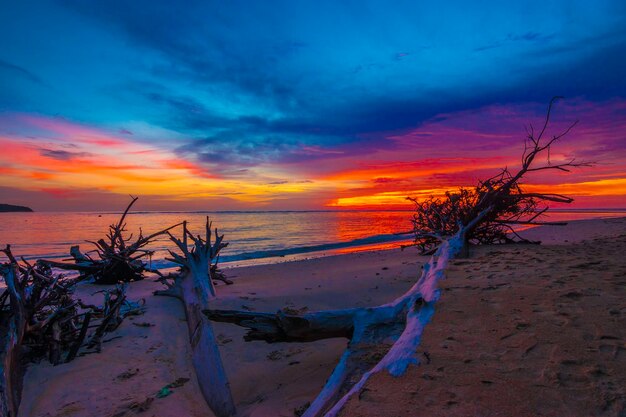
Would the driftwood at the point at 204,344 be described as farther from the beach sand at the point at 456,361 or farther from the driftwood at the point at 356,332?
the driftwood at the point at 356,332

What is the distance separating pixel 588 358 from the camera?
2.09 m

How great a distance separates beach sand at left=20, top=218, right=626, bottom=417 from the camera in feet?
5.90

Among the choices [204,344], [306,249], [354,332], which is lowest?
[306,249]

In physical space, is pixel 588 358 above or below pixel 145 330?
above

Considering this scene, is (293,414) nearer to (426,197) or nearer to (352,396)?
(352,396)

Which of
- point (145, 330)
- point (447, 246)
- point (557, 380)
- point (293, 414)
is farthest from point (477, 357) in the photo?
point (447, 246)

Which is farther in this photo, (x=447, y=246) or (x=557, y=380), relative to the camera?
(x=447, y=246)

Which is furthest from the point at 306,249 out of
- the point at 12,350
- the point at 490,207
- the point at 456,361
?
the point at 456,361

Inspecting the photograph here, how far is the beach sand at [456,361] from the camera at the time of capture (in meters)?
1.80

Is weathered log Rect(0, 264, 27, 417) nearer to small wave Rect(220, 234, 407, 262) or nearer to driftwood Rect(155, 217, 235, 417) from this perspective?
driftwood Rect(155, 217, 235, 417)

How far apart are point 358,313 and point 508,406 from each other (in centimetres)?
151

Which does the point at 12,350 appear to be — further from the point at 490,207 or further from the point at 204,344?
the point at 490,207

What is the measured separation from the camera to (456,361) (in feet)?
7.16

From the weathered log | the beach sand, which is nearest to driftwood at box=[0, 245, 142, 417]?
the weathered log
